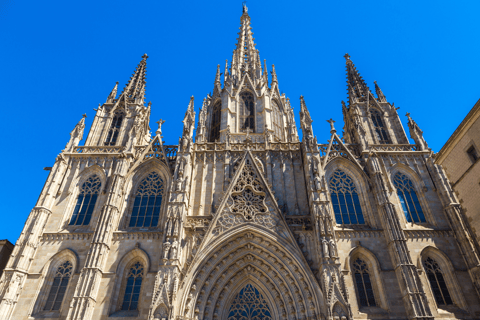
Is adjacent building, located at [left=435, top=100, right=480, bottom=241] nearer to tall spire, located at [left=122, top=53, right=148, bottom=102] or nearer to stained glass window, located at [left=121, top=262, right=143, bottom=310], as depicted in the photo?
stained glass window, located at [left=121, top=262, right=143, bottom=310]

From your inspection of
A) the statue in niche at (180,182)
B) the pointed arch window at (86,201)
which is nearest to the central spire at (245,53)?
the statue in niche at (180,182)

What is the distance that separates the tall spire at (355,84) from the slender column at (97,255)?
69.9 ft

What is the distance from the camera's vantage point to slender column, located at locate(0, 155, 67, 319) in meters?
17.7

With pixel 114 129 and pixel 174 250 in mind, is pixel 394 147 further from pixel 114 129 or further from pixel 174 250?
pixel 114 129

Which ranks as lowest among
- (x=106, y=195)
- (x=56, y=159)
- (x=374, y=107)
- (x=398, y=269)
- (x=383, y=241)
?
(x=398, y=269)

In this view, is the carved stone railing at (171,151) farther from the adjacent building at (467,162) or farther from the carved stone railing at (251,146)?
the adjacent building at (467,162)

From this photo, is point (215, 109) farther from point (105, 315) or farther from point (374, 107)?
point (105, 315)

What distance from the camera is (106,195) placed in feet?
73.8

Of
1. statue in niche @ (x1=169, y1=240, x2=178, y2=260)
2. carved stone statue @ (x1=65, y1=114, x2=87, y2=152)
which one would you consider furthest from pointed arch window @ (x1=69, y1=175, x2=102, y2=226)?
statue in niche @ (x1=169, y1=240, x2=178, y2=260)

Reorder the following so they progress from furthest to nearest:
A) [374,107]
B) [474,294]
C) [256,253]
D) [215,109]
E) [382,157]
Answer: [215,109] < [374,107] < [382,157] < [256,253] < [474,294]

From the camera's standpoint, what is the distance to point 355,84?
31.4 meters

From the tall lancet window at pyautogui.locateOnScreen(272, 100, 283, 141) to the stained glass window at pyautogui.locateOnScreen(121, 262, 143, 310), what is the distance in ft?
50.7

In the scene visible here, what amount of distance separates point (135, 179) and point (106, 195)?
223 cm

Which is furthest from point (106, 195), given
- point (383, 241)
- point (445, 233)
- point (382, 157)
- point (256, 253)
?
point (445, 233)
